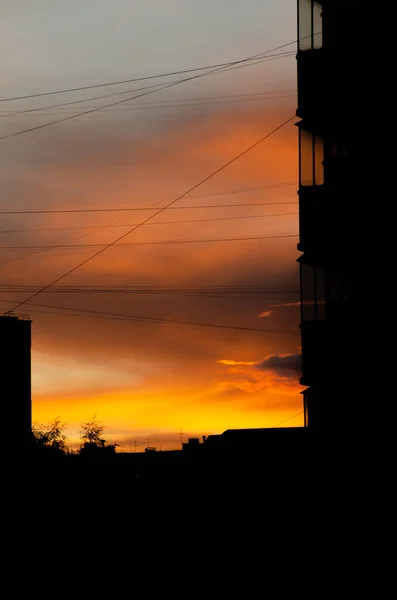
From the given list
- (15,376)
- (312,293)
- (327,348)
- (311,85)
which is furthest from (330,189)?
(15,376)

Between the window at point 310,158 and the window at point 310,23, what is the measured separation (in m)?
2.71

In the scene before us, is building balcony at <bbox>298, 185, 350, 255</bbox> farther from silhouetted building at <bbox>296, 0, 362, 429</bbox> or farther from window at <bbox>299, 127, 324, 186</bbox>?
window at <bbox>299, 127, 324, 186</bbox>

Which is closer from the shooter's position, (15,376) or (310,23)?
(310,23)

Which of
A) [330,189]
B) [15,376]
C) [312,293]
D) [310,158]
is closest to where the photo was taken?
[330,189]

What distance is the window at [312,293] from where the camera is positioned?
30.4 m

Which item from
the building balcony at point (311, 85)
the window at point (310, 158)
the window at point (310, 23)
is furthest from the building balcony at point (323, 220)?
the window at point (310, 23)

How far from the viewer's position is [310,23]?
31.1 m

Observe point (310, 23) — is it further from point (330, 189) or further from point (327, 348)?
point (327, 348)

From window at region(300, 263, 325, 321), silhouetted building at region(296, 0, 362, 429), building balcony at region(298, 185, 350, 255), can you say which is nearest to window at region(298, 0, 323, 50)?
silhouetted building at region(296, 0, 362, 429)

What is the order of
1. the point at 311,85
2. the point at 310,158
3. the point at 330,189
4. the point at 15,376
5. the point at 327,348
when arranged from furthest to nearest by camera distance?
the point at 15,376, the point at 311,85, the point at 310,158, the point at 330,189, the point at 327,348

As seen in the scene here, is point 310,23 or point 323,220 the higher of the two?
point 310,23

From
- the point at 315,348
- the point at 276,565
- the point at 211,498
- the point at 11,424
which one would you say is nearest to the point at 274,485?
the point at 211,498

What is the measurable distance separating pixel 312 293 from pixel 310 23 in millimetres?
8314

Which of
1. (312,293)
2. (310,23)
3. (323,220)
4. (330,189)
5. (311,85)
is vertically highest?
(310,23)
